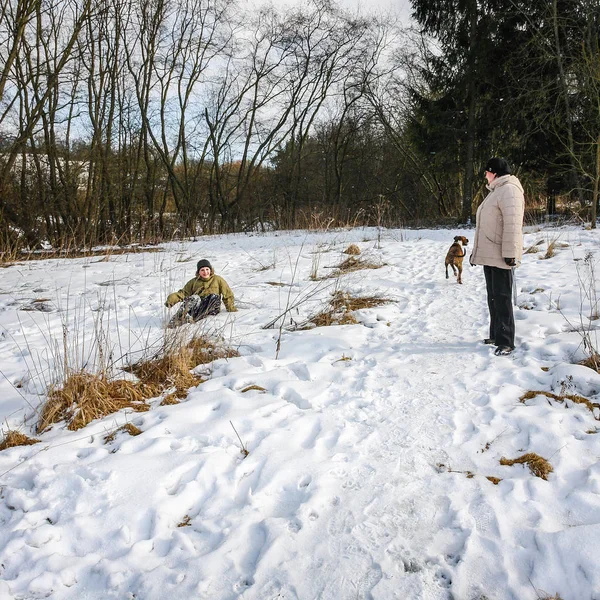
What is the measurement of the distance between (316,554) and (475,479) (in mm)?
1000

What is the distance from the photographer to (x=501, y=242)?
13.2 feet

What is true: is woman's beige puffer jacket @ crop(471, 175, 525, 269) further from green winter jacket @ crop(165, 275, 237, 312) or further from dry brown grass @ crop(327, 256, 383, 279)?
dry brown grass @ crop(327, 256, 383, 279)

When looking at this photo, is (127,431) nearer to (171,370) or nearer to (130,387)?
(130,387)

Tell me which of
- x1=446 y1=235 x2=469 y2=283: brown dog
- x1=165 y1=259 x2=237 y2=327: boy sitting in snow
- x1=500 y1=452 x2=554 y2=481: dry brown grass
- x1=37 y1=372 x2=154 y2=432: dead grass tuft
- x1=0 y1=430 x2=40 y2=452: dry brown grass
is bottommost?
x1=500 y1=452 x2=554 y2=481: dry brown grass

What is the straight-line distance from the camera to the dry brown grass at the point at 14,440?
9.16 feet

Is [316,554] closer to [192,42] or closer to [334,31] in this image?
[192,42]

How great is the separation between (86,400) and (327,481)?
1905mm

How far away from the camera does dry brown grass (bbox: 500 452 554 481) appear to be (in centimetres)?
239

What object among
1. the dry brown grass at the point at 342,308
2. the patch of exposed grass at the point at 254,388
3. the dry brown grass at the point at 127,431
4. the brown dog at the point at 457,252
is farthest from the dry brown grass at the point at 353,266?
the dry brown grass at the point at 127,431

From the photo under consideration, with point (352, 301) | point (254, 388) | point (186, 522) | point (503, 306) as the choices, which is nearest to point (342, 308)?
point (352, 301)

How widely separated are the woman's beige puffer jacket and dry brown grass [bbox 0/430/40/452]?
3.95 metres

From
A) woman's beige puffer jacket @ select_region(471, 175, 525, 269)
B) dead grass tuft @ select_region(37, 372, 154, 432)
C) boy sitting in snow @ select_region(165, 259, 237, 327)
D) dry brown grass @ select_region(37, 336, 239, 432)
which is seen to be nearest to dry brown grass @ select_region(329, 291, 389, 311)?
boy sitting in snow @ select_region(165, 259, 237, 327)

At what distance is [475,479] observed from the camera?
2.37 meters

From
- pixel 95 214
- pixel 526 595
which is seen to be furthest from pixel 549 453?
pixel 95 214
